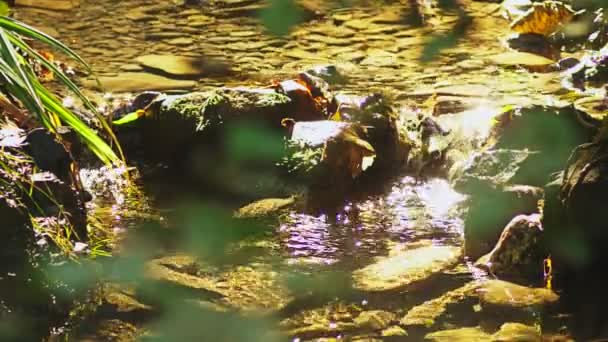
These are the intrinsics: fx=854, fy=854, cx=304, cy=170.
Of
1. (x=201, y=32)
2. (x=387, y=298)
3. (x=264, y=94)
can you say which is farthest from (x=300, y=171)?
(x=201, y=32)

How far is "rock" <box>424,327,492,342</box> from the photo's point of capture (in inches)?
118

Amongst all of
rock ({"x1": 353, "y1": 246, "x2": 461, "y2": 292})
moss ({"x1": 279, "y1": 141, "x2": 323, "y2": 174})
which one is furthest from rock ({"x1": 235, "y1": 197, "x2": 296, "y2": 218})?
rock ({"x1": 353, "y1": 246, "x2": 461, "y2": 292})

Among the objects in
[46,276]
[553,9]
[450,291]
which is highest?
[553,9]

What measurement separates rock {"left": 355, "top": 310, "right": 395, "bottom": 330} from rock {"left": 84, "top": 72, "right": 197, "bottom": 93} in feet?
10.8

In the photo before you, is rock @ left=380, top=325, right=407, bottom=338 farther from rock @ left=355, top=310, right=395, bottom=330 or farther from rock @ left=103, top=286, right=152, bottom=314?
rock @ left=103, top=286, right=152, bottom=314

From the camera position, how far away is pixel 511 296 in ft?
10.9

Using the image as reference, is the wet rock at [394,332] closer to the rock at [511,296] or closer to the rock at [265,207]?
the rock at [511,296]

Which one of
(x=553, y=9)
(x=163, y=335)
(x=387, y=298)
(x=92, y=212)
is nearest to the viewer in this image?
(x=163, y=335)

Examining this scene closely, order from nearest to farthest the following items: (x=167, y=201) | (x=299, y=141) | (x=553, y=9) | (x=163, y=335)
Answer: (x=163, y=335) → (x=167, y=201) → (x=299, y=141) → (x=553, y=9)

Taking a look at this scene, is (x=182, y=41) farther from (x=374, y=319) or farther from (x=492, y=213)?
(x=374, y=319)

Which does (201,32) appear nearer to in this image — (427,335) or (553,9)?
(553,9)

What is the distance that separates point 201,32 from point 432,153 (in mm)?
3284

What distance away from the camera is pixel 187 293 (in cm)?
339

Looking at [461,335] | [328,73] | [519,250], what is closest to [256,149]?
[328,73]
